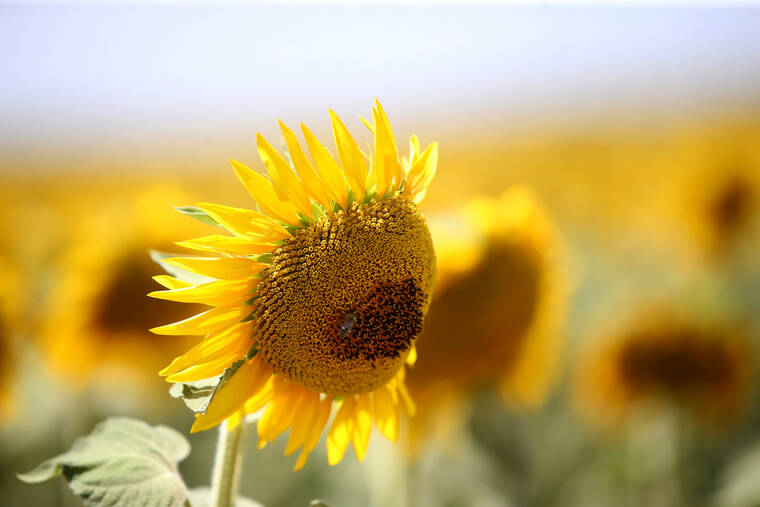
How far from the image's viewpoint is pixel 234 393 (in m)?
0.83

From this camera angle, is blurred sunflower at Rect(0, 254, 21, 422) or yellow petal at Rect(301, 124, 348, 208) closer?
yellow petal at Rect(301, 124, 348, 208)

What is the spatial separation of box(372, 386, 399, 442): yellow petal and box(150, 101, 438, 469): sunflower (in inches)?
2.8

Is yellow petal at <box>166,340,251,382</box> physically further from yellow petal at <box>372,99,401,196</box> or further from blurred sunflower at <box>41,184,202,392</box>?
blurred sunflower at <box>41,184,202,392</box>

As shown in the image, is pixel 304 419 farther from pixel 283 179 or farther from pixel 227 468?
pixel 283 179

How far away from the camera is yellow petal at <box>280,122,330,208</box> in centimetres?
79

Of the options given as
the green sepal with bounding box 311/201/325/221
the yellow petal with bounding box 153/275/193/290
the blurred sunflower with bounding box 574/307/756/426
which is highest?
the green sepal with bounding box 311/201/325/221

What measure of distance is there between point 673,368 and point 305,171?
2.17m

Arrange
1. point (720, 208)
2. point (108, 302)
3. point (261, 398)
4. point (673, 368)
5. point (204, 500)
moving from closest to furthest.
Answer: point (261, 398) < point (204, 500) < point (108, 302) < point (673, 368) < point (720, 208)

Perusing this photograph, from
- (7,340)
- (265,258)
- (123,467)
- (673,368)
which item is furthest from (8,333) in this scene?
(673,368)

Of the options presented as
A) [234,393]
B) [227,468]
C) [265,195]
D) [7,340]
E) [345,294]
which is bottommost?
[7,340]

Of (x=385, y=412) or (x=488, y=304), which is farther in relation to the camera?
(x=488, y=304)

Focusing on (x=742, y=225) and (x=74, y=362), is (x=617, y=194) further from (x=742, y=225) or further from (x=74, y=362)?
(x=74, y=362)

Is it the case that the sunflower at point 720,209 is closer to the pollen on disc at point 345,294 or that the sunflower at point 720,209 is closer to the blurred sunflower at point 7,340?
the blurred sunflower at point 7,340

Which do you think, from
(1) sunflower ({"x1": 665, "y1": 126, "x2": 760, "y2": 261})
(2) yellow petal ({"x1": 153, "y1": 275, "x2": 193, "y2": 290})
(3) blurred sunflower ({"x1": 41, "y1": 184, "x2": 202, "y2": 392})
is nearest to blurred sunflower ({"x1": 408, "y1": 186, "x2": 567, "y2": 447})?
(3) blurred sunflower ({"x1": 41, "y1": 184, "x2": 202, "y2": 392})
